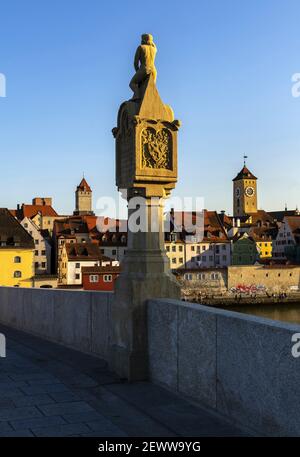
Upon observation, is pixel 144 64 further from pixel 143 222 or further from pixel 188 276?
pixel 188 276

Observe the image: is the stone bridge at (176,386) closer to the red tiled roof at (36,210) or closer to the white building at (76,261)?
the white building at (76,261)

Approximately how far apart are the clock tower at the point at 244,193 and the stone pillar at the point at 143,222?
159 m

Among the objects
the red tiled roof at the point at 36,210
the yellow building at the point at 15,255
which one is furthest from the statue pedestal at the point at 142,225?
the red tiled roof at the point at 36,210

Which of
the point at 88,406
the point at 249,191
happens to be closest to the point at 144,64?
the point at 88,406

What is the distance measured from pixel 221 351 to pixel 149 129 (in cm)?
319

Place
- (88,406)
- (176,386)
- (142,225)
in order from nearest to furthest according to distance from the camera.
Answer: (88,406) < (176,386) < (142,225)

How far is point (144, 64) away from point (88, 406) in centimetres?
441

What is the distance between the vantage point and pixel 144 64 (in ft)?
25.1

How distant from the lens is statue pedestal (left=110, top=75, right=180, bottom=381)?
23.0 ft

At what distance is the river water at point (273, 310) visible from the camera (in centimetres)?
7212

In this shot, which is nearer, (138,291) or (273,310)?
(138,291)

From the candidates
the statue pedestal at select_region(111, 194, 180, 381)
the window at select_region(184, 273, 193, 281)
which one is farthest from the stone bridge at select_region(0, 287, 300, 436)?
the window at select_region(184, 273, 193, 281)

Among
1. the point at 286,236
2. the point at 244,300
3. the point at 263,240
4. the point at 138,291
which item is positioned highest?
the point at 286,236
